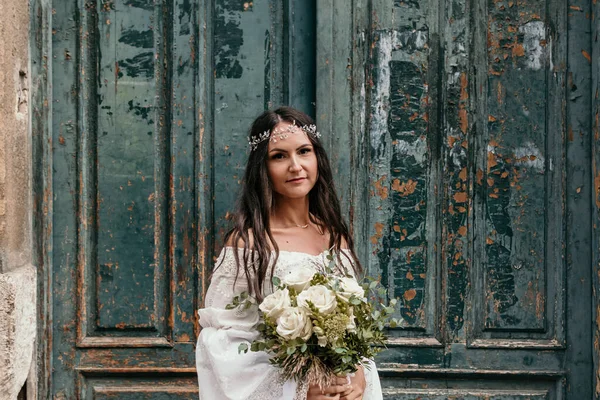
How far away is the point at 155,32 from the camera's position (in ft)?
12.6

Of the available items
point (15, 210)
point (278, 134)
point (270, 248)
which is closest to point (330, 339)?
point (270, 248)

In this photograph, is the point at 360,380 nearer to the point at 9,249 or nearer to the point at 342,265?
the point at 342,265

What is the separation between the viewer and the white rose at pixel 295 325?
110 inches

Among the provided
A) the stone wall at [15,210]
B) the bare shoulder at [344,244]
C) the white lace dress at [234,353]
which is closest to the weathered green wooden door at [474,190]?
the bare shoulder at [344,244]

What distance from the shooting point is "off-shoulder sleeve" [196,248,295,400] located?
3084 mm

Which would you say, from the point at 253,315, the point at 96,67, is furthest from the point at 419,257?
the point at 96,67

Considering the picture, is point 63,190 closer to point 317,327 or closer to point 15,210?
point 15,210

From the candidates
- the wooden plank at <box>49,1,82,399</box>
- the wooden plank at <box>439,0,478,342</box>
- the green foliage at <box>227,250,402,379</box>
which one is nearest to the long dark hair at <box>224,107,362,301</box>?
the green foliage at <box>227,250,402,379</box>

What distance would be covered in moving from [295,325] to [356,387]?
46 centimetres

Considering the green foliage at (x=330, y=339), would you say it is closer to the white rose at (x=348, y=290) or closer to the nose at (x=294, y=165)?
the white rose at (x=348, y=290)

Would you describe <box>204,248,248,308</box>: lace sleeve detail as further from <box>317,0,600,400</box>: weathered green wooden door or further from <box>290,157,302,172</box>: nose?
<box>317,0,600,400</box>: weathered green wooden door

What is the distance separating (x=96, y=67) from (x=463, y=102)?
1709 millimetres

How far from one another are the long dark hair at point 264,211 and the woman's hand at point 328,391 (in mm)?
407

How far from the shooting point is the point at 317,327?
2807 mm
